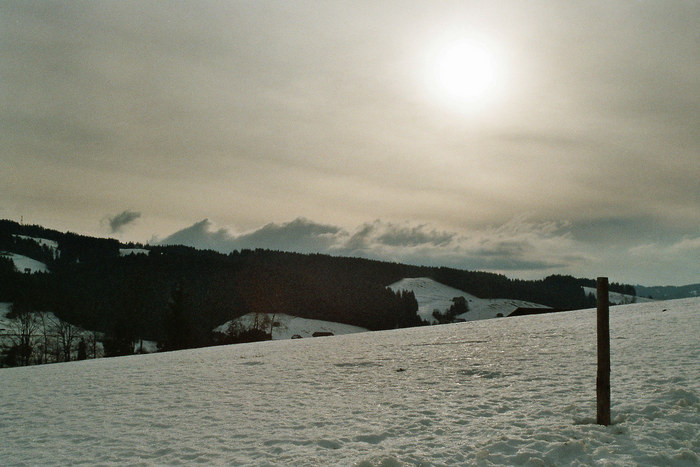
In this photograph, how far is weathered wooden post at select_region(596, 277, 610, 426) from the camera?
10977 mm

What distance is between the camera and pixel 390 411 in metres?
14.1

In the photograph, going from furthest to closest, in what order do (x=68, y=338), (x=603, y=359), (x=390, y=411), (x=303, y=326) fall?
(x=303, y=326), (x=68, y=338), (x=390, y=411), (x=603, y=359)

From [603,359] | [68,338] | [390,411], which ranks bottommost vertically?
[68,338]

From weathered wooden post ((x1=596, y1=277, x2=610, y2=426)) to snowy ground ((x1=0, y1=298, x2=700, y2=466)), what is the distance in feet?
1.16

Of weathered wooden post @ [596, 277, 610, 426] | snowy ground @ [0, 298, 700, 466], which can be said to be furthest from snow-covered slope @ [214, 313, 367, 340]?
weathered wooden post @ [596, 277, 610, 426]

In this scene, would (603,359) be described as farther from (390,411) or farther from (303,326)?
(303,326)

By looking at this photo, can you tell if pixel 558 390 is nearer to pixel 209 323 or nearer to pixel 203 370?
Answer: pixel 203 370

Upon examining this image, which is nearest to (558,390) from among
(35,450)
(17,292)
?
(35,450)

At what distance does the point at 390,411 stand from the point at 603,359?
5833mm

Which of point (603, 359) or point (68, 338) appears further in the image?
point (68, 338)

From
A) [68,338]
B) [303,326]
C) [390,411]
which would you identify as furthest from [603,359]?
[303,326]

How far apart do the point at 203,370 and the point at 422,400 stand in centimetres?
1438

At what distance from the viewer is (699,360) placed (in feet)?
54.2

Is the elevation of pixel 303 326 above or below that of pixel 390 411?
below
